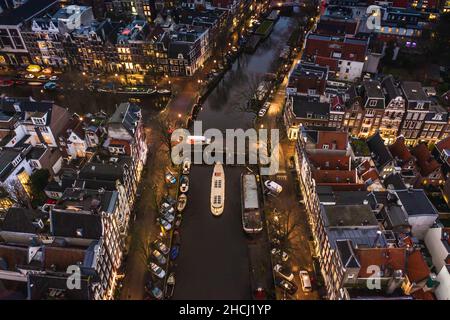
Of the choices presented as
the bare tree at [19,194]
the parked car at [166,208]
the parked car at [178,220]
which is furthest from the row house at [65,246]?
the bare tree at [19,194]

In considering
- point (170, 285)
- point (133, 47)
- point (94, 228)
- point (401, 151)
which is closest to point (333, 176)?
point (401, 151)

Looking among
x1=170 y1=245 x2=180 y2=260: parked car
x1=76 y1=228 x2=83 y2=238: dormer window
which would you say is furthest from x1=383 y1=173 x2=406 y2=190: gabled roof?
x1=76 y1=228 x2=83 y2=238: dormer window

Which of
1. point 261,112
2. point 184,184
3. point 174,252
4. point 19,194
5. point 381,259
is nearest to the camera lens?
point 381,259

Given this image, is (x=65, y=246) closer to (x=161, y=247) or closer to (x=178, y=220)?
(x=161, y=247)

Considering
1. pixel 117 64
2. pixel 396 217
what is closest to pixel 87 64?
pixel 117 64

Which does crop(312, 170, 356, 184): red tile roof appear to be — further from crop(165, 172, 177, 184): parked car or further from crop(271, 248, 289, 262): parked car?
crop(165, 172, 177, 184): parked car

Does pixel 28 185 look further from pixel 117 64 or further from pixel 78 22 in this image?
pixel 78 22
